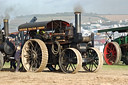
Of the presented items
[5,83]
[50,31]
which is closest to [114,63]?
[50,31]

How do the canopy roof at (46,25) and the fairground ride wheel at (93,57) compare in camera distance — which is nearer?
the fairground ride wheel at (93,57)

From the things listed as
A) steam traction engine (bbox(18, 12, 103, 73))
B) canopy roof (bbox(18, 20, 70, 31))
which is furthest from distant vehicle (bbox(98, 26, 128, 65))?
canopy roof (bbox(18, 20, 70, 31))

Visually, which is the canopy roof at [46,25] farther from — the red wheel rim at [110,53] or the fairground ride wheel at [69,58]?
the red wheel rim at [110,53]

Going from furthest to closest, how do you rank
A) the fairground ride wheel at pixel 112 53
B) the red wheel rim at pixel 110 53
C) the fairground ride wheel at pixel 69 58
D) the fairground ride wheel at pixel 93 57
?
the red wheel rim at pixel 110 53 < the fairground ride wheel at pixel 112 53 < the fairground ride wheel at pixel 93 57 < the fairground ride wheel at pixel 69 58

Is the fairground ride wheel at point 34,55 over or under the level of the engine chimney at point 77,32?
under

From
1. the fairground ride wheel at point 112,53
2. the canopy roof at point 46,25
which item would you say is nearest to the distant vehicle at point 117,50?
the fairground ride wheel at point 112,53

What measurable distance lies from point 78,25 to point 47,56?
64.8 inches

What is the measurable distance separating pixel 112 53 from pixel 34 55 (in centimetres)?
708

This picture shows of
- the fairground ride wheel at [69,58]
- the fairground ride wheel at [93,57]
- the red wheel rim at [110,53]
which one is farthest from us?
the red wheel rim at [110,53]

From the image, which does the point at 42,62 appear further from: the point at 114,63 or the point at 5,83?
the point at 114,63

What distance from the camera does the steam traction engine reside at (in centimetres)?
1191

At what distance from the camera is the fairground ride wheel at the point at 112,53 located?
17.6 metres

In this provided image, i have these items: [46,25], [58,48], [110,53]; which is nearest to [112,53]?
[110,53]

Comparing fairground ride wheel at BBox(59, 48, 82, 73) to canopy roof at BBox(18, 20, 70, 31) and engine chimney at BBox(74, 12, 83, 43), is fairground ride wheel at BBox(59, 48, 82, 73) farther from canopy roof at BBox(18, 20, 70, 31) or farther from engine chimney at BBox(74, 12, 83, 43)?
canopy roof at BBox(18, 20, 70, 31)
